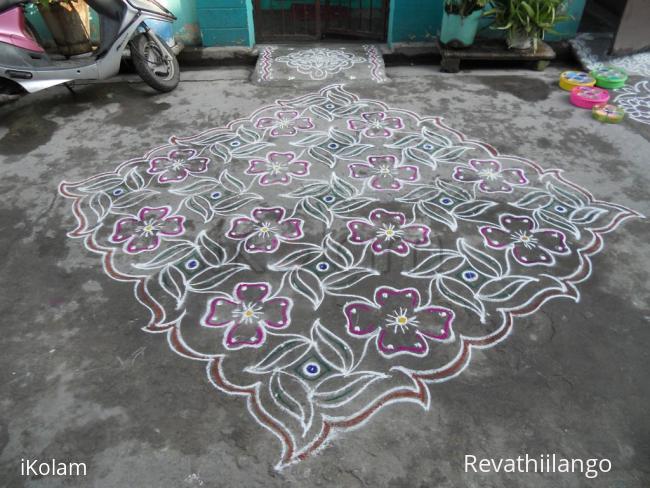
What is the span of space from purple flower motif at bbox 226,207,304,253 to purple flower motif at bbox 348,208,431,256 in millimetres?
326

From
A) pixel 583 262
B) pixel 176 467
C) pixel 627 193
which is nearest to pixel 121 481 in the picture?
pixel 176 467

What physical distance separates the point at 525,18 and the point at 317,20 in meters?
2.14

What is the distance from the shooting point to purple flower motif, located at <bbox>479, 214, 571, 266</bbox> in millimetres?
2258

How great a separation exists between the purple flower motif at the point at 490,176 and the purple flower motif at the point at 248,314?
1501mm

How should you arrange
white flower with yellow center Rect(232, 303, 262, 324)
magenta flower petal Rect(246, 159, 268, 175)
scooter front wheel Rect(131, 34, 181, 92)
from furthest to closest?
1. scooter front wheel Rect(131, 34, 181, 92)
2. magenta flower petal Rect(246, 159, 268, 175)
3. white flower with yellow center Rect(232, 303, 262, 324)

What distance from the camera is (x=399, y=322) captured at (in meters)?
1.95

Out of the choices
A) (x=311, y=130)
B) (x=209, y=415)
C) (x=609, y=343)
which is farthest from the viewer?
(x=311, y=130)

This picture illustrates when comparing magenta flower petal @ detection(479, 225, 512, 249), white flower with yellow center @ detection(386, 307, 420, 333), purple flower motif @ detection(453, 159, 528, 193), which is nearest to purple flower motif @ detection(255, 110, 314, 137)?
purple flower motif @ detection(453, 159, 528, 193)

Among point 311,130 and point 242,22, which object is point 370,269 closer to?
point 311,130

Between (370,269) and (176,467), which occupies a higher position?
(370,269)

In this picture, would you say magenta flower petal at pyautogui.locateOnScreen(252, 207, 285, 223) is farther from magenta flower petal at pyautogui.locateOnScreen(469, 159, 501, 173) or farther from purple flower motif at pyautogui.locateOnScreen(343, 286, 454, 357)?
magenta flower petal at pyautogui.locateOnScreen(469, 159, 501, 173)

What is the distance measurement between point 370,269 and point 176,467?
1205 millimetres

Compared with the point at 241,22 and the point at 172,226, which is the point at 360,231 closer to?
the point at 172,226

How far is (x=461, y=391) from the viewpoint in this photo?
1685mm
